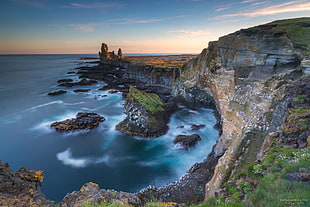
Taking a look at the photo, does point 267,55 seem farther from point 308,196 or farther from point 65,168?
point 65,168

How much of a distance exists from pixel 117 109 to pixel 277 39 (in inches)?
1106

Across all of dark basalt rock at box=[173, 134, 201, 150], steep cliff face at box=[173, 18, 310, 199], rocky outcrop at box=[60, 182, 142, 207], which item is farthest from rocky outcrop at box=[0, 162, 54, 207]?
dark basalt rock at box=[173, 134, 201, 150]

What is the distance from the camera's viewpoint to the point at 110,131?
24422 mm

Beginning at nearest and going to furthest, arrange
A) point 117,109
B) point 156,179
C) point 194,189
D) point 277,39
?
point 194,189, point 277,39, point 156,179, point 117,109

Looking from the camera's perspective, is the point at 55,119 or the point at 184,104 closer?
the point at 55,119

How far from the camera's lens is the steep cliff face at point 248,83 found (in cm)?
974

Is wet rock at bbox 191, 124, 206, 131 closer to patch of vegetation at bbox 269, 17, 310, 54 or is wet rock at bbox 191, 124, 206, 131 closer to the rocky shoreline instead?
the rocky shoreline

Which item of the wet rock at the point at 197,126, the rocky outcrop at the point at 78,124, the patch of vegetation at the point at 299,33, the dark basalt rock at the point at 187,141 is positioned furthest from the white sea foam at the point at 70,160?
the patch of vegetation at the point at 299,33

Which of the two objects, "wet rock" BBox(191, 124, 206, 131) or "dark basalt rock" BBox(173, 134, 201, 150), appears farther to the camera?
"wet rock" BBox(191, 124, 206, 131)

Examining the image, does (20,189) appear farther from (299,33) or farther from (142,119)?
(299,33)

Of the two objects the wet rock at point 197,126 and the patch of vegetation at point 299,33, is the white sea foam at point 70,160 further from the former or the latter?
the patch of vegetation at point 299,33

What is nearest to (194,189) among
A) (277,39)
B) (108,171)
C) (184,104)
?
(108,171)

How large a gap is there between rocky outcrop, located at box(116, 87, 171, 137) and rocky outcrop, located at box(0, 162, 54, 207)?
15338 mm

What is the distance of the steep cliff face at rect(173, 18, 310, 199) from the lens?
974cm
